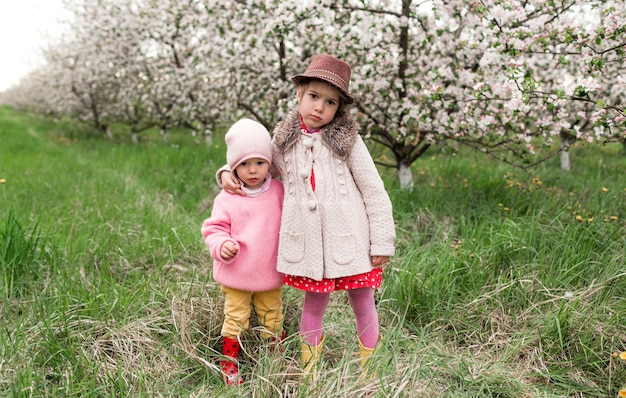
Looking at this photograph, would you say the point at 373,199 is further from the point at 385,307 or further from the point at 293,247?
the point at 385,307

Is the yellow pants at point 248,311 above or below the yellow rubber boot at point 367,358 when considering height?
above

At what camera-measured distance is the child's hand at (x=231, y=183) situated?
7.17 ft

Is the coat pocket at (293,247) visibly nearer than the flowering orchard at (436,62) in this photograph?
Yes

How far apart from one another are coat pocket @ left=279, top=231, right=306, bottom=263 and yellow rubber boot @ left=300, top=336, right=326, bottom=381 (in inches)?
16.5

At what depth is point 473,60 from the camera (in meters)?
4.27

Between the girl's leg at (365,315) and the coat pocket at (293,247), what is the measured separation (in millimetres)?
361

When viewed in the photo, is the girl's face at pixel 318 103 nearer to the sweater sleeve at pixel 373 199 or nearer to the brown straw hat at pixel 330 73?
the brown straw hat at pixel 330 73

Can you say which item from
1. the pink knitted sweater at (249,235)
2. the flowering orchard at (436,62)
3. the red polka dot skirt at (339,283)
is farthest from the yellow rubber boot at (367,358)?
the flowering orchard at (436,62)

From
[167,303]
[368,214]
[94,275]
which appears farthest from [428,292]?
[94,275]

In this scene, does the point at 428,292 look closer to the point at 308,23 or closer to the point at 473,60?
the point at 473,60

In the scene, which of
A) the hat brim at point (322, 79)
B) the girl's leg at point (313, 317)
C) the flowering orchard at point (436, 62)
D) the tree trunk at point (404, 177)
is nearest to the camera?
the hat brim at point (322, 79)

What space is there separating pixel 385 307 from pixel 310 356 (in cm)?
79

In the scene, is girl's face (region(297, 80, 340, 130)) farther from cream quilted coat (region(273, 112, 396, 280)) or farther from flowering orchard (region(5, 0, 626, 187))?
flowering orchard (region(5, 0, 626, 187))

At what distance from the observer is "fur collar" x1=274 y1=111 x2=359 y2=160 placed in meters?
2.10
